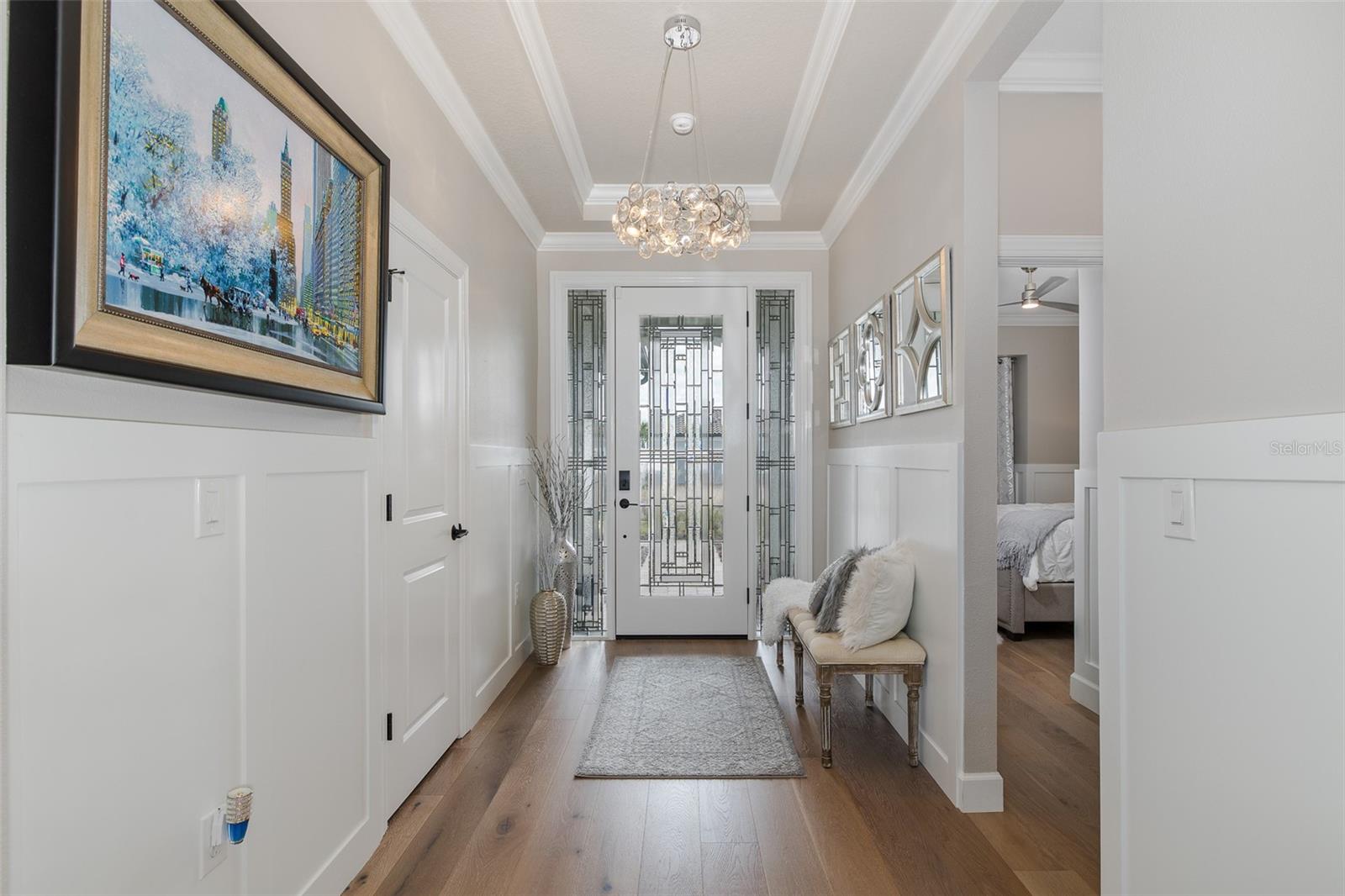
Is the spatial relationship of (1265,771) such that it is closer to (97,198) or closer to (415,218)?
(97,198)

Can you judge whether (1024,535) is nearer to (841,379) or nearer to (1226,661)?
(841,379)

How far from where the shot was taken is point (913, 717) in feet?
9.35

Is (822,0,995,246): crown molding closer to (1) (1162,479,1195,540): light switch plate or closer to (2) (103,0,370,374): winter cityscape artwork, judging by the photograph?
(1) (1162,479,1195,540): light switch plate

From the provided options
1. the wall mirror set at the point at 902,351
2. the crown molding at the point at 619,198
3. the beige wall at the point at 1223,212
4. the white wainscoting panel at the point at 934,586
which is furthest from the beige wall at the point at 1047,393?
the beige wall at the point at 1223,212

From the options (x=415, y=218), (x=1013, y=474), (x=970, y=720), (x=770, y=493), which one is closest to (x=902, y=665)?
(x=970, y=720)

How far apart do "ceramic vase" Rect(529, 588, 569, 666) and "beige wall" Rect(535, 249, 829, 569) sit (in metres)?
1.19

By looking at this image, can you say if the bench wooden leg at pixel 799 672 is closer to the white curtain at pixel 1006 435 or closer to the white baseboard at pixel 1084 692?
the white baseboard at pixel 1084 692

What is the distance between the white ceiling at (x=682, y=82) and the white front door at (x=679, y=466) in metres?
1.02

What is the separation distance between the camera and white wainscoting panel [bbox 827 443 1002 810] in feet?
8.25

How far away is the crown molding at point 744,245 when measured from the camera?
4766mm

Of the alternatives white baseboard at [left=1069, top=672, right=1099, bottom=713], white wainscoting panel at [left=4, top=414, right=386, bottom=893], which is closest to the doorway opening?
white baseboard at [left=1069, top=672, right=1099, bottom=713]

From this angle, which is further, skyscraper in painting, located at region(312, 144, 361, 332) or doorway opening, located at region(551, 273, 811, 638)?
doorway opening, located at region(551, 273, 811, 638)

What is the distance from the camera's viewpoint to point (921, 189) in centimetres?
290

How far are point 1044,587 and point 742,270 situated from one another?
2.88 meters
